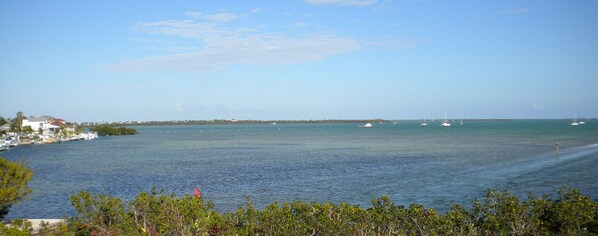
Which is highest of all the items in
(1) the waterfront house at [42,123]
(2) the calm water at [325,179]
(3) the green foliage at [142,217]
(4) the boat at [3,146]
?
(1) the waterfront house at [42,123]

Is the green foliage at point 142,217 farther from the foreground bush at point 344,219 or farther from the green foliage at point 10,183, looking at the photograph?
the green foliage at point 10,183

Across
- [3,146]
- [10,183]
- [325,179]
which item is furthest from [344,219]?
[3,146]

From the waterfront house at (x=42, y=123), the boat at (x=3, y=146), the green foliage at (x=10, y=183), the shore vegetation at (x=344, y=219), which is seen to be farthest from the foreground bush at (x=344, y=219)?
the waterfront house at (x=42, y=123)

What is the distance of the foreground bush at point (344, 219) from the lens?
1144 cm

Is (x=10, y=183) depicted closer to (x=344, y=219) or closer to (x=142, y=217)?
(x=142, y=217)

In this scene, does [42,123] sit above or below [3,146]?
above

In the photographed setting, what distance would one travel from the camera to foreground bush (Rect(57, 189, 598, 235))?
11438mm

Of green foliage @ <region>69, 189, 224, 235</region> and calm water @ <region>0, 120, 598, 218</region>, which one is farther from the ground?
green foliage @ <region>69, 189, 224, 235</region>

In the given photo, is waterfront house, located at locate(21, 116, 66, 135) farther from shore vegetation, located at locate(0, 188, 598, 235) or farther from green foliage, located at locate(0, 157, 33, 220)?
shore vegetation, located at locate(0, 188, 598, 235)

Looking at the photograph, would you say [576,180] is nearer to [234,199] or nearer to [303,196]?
[303,196]

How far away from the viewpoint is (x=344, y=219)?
12.3 m

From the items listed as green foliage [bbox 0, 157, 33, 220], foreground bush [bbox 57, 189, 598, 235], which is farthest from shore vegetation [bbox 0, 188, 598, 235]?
green foliage [bbox 0, 157, 33, 220]

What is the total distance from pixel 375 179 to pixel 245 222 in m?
23.0

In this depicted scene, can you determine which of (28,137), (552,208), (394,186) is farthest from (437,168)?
(28,137)
